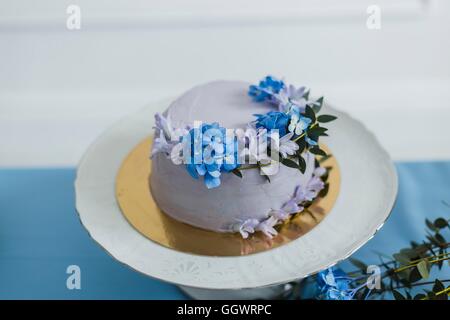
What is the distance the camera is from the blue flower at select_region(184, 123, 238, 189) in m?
0.93

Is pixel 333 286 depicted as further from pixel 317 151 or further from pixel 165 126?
pixel 165 126

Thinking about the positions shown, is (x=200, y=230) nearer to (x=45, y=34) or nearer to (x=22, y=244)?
(x=22, y=244)

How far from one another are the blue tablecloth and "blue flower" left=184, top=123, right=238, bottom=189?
0.98ft

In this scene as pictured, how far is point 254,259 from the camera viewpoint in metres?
0.99

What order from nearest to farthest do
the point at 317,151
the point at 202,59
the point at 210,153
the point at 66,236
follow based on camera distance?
the point at 210,153, the point at 317,151, the point at 66,236, the point at 202,59

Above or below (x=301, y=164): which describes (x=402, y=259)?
below

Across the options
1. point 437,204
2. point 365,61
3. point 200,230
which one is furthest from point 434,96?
point 200,230

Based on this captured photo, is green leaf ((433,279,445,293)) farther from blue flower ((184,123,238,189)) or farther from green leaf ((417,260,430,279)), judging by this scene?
blue flower ((184,123,238,189))

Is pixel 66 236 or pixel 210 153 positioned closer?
pixel 210 153

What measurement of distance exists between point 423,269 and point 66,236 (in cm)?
73

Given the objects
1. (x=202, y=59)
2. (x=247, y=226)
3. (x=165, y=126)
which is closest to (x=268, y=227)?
(x=247, y=226)

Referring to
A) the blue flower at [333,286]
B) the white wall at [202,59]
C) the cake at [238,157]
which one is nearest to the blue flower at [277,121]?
the cake at [238,157]

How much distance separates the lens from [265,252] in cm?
100
